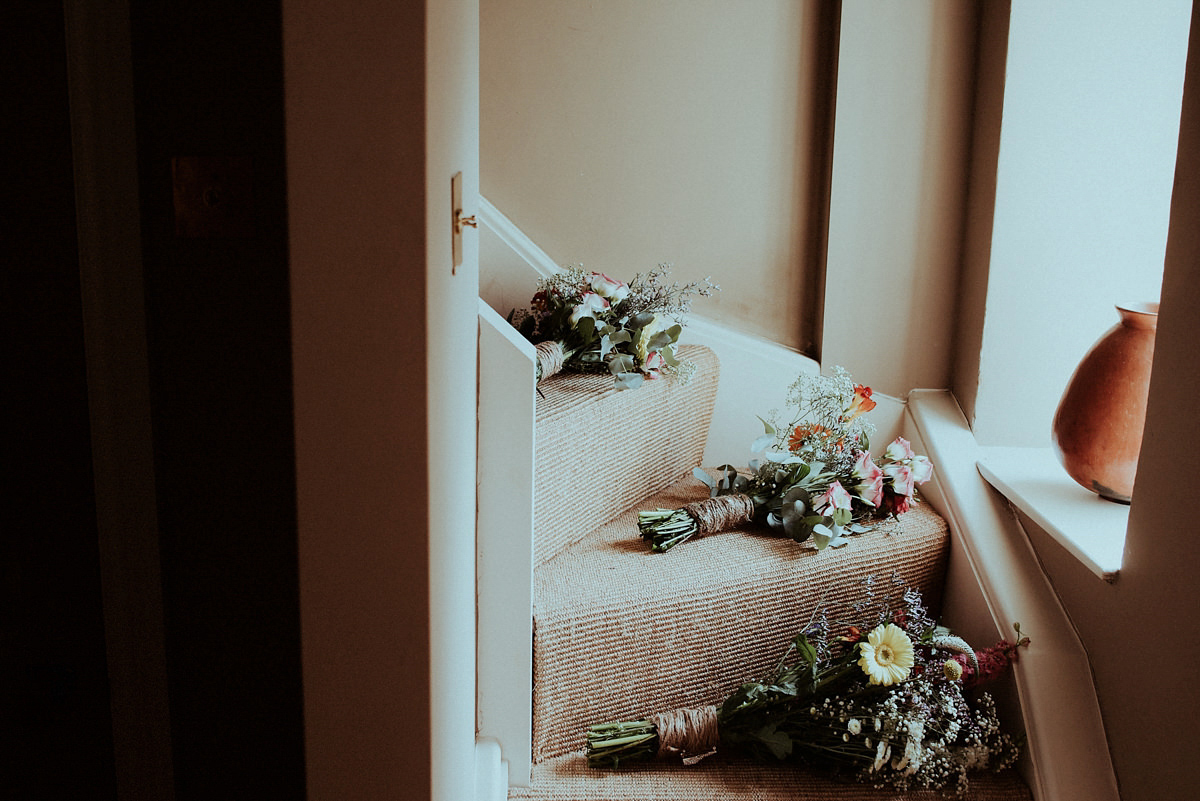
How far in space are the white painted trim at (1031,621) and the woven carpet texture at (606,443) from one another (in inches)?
21.9

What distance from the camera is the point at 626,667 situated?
1.79 meters

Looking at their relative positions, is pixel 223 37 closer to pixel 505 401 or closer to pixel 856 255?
pixel 505 401

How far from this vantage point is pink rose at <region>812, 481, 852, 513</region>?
6.40 feet

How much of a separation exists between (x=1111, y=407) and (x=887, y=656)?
640 mm

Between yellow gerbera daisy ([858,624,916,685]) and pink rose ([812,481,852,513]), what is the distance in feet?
0.98

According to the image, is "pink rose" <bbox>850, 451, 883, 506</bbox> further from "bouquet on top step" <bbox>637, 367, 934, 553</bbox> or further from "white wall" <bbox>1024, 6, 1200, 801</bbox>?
"white wall" <bbox>1024, 6, 1200, 801</bbox>

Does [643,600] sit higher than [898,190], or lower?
lower

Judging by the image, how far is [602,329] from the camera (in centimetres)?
212

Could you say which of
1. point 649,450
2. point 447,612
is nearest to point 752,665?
point 649,450

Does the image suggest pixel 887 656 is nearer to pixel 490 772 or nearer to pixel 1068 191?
pixel 490 772

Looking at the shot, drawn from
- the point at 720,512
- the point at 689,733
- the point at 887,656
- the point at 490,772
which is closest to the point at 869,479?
the point at 720,512

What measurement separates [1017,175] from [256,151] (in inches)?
67.5

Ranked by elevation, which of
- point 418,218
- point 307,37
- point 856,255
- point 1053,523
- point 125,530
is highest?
point 307,37

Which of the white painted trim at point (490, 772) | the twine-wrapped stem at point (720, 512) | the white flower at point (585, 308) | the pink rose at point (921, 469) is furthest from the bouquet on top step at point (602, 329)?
the white painted trim at point (490, 772)
